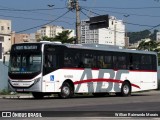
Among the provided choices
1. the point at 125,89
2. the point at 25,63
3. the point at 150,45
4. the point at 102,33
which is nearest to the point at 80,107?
the point at 25,63

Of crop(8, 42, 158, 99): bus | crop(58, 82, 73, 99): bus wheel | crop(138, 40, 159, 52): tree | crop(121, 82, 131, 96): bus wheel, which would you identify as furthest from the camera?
crop(138, 40, 159, 52): tree

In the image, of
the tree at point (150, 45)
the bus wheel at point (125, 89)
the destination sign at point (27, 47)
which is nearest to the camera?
the destination sign at point (27, 47)

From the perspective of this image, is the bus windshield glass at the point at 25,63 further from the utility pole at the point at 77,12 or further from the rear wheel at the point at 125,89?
the utility pole at the point at 77,12

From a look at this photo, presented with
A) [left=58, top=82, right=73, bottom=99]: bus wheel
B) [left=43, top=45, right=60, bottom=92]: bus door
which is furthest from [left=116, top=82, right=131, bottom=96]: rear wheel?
[left=43, top=45, right=60, bottom=92]: bus door

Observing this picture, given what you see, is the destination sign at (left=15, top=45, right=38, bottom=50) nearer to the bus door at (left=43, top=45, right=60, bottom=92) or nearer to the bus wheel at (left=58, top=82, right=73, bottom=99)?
the bus door at (left=43, top=45, right=60, bottom=92)

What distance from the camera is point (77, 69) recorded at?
95.7 ft

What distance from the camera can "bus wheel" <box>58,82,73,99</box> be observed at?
28.1m

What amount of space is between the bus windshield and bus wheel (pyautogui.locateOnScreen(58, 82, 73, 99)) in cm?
227

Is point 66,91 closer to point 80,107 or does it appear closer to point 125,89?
point 125,89

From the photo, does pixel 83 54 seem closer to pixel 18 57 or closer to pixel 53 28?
pixel 18 57

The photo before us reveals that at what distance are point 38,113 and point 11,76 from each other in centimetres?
1627

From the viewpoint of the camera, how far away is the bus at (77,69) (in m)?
26.8

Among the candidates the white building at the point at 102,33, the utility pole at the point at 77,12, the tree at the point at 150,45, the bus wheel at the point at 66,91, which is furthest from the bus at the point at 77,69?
the tree at the point at 150,45

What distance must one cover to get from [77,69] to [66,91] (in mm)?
1643
